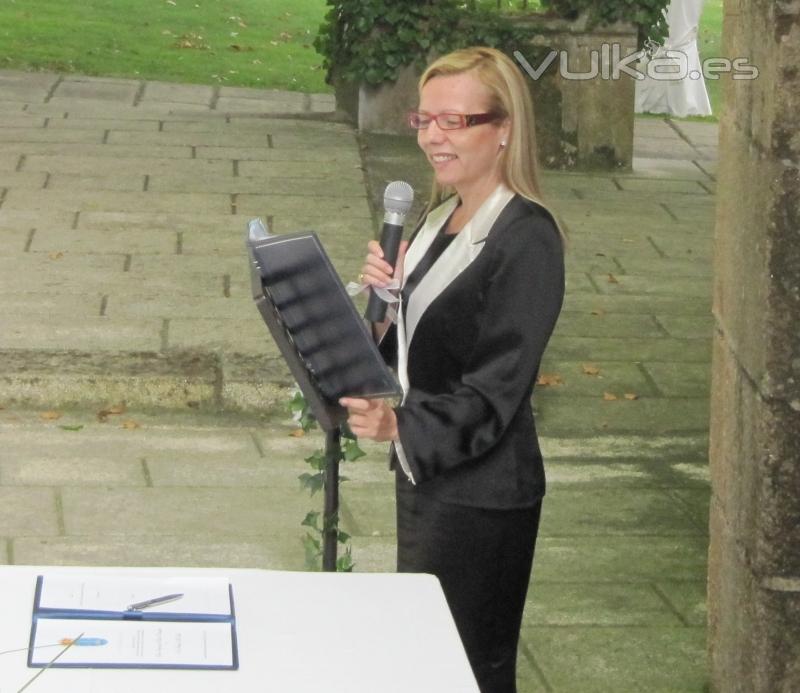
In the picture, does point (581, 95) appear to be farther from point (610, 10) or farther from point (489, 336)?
point (489, 336)

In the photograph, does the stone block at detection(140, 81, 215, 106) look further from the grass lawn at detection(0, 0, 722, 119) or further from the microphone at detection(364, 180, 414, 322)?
the microphone at detection(364, 180, 414, 322)

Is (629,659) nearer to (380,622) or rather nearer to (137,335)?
(380,622)

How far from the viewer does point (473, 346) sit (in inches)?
131

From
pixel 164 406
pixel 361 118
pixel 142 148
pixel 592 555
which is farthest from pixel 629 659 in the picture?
pixel 361 118

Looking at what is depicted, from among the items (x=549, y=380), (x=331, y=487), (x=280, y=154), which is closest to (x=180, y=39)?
(x=280, y=154)

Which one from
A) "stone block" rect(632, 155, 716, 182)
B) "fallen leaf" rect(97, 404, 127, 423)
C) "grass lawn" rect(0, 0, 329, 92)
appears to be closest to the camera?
"fallen leaf" rect(97, 404, 127, 423)

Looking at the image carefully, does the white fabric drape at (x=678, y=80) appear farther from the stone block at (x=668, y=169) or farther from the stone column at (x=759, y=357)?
the stone column at (x=759, y=357)

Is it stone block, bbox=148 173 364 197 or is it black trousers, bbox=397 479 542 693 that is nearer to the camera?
black trousers, bbox=397 479 542 693

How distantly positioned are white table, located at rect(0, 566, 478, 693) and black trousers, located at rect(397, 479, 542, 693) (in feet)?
1.78

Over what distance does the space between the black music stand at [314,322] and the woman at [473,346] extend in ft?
0.20

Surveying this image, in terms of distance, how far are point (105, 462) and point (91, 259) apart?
87.2 inches

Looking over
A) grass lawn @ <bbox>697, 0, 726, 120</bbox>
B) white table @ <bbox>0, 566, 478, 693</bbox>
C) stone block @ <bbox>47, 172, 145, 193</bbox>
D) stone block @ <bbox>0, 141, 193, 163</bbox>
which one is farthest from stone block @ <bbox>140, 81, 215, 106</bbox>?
white table @ <bbox>0, 566, 478, 693</bbox>

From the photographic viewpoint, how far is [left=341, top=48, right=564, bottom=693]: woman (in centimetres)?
325

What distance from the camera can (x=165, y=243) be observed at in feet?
28.9
